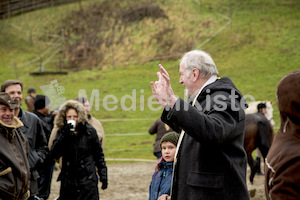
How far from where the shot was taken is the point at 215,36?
108ft

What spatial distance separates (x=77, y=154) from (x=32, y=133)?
25.2 inches

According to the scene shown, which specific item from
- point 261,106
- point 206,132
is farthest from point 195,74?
point 261,106

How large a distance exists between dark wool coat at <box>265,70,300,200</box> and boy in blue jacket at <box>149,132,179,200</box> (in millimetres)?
2019

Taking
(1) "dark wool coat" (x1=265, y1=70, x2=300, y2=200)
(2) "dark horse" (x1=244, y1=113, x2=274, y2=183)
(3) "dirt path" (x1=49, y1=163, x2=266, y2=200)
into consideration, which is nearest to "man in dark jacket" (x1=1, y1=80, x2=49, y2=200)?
(3) "dirt path" (x1=49, y1=163, x2=266, y2=200)

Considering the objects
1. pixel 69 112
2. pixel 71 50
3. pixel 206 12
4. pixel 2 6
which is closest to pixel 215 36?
pixel 206 12

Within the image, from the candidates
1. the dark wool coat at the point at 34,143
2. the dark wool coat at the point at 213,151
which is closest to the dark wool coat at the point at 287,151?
the dark wool coat at the point at 213,151

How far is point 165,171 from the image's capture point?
14.9 feet

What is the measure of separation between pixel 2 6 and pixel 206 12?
62.9ft

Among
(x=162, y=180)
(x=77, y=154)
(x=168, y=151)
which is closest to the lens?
(x=162, y=180)

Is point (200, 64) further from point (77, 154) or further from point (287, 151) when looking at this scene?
point (77, 154)

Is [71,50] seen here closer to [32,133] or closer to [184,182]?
[32,133]

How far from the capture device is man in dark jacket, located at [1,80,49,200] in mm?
5682

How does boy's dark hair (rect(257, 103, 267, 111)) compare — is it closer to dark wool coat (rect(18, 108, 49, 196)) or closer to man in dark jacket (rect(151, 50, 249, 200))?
dark wool coat (rect(18, 108, 49, 196))

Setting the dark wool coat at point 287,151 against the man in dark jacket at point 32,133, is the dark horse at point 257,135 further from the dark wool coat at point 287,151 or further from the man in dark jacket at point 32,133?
the dark wool coat at point 287,151
